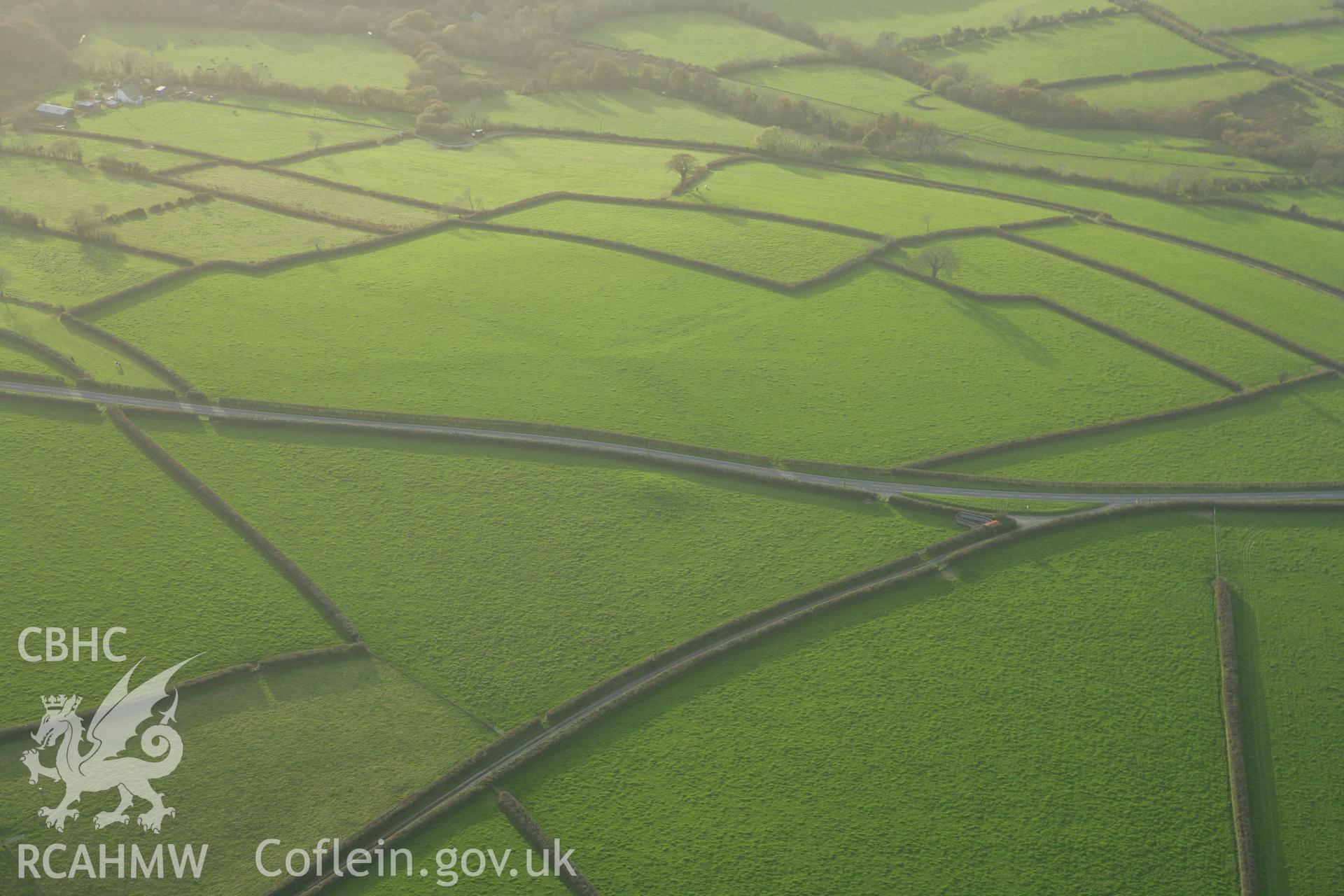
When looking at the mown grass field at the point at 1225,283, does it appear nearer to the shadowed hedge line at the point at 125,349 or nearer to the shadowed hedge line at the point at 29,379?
the shadowed hedge line at the point at 125,349

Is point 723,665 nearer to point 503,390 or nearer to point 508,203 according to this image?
point 503,390

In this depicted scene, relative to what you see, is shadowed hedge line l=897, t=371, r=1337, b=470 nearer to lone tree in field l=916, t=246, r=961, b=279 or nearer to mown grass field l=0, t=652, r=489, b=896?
lone tree in field l=916, t=246, r=961, b=279

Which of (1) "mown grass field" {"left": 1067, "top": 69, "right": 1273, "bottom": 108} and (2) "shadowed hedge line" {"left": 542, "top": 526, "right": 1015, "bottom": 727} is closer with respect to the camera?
(2) "shadowed hedge line" {"left": 542, "top": 526, "right": 1015, "bottom": 727}

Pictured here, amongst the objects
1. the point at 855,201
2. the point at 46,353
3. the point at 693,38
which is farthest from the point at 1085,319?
the point at 693,38

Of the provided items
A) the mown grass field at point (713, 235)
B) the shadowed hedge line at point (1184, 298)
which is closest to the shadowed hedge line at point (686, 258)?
the mown grass field at point (713, 235)

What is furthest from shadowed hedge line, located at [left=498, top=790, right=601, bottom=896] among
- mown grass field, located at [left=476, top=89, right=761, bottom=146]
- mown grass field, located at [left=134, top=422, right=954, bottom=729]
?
mown grass field, located at [left=476, top=89, right=761, bottom=146]

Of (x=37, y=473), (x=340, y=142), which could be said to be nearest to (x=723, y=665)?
(x=37, y=473)

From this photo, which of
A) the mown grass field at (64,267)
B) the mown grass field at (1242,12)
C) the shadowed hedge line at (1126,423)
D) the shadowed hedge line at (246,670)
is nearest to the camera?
the shadowed hedge line at (246,670)

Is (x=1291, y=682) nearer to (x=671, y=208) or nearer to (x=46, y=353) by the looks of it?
(x=671, y=208)
